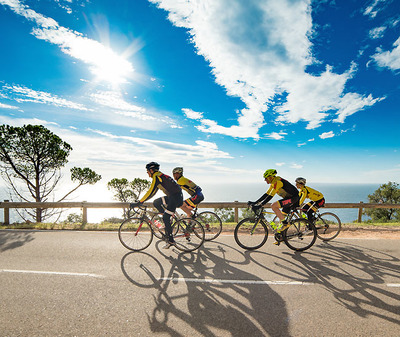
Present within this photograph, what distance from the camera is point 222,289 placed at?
3842mm

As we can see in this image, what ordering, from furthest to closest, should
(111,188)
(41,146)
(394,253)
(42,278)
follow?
(111,188), (41,146), (394,253), (42,278)

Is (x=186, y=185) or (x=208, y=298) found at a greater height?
(x=186, y=185)

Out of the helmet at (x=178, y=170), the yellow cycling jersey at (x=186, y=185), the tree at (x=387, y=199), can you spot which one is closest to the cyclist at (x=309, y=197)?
the yellow cycling jersey at (x=186, y=185)

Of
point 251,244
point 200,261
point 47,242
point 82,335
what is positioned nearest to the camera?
point 82,335

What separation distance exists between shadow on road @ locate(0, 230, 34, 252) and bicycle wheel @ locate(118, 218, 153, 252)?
131 inches

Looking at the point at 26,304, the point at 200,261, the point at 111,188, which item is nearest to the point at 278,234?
the point at 200,261

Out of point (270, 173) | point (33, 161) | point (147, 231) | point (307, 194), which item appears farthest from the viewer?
point (33, 161)

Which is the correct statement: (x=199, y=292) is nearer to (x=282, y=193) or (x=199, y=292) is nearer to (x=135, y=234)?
(x=135, y=234)

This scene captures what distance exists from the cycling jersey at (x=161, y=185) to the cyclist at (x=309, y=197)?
412cm

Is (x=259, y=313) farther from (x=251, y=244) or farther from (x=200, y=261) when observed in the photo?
(x=251, y=244)

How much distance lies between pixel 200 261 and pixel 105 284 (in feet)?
7.20

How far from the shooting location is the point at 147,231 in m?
6.26

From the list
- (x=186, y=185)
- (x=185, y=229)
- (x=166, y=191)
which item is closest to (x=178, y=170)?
(x=186, y=185)

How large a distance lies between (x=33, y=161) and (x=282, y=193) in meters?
20.0
